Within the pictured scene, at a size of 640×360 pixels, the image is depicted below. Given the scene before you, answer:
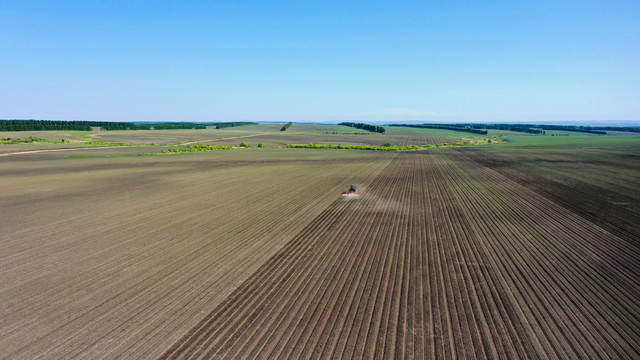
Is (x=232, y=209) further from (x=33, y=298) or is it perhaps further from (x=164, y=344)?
(x=164, y=344)

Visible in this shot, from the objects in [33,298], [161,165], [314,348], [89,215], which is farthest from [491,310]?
[161,165]

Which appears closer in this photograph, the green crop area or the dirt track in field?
the dirt track in field

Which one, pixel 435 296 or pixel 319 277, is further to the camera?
pixel 319 277

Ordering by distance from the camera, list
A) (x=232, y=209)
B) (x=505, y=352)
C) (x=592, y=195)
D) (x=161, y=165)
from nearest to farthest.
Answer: (x=505, y=352), (x=232, y=209), (x=592, y=195), (x=161, y=165)

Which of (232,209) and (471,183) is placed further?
(471,183)
